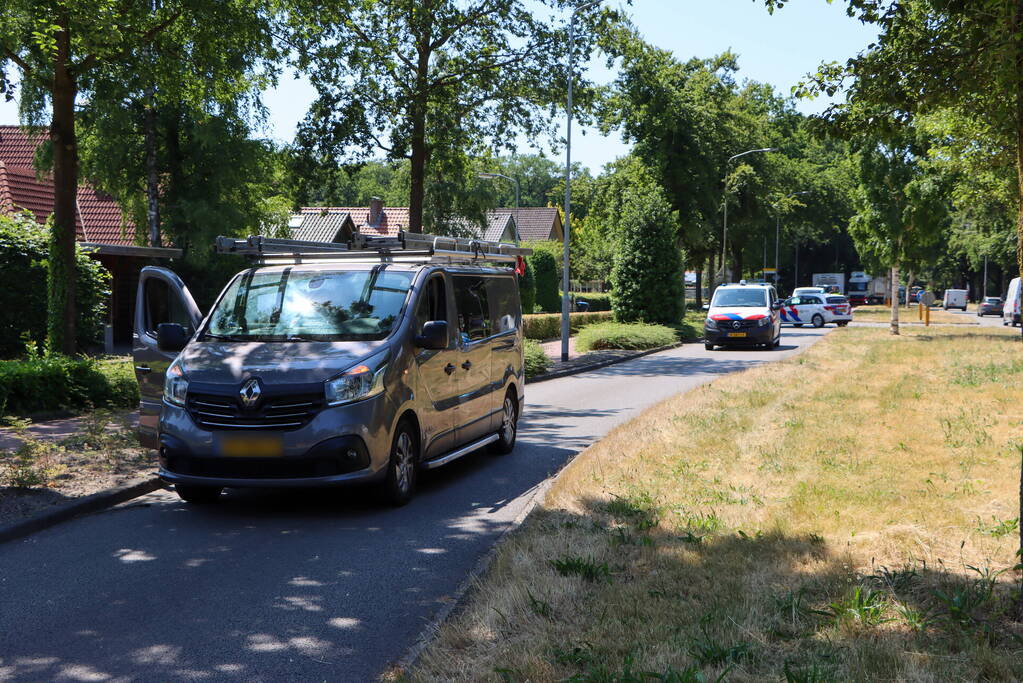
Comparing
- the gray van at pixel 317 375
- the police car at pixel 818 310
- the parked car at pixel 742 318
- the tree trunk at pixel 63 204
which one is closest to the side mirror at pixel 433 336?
the gray van at pixel 317 375

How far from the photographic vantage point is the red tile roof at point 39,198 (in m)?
28.7

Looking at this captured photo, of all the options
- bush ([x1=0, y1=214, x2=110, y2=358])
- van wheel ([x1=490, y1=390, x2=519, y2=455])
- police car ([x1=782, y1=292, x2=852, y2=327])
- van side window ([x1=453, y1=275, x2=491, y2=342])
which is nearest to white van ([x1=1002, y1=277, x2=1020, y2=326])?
police car ([x1=782, y1=292, x2=852, y2=327])

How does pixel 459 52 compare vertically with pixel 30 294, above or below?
above

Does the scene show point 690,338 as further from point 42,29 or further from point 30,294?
point 42,29

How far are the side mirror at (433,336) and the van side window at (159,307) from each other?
224 cm

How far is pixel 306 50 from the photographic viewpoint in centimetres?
2194

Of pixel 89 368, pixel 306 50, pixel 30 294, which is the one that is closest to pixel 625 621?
pixel 89 368

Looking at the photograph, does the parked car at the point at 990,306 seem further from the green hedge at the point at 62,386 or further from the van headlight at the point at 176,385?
the van headlight at the point at 176,385

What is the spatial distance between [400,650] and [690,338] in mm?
→ 31909

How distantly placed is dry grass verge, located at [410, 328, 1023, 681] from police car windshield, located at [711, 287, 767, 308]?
1902 centimetres

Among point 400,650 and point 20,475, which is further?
point 20,475

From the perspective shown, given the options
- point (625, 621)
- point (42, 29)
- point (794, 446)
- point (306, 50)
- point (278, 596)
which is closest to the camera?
point (625, 621)

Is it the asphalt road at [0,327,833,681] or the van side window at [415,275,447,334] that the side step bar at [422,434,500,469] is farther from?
the van side window at [415,275,447,334]

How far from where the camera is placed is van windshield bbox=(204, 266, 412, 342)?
7957 mm
